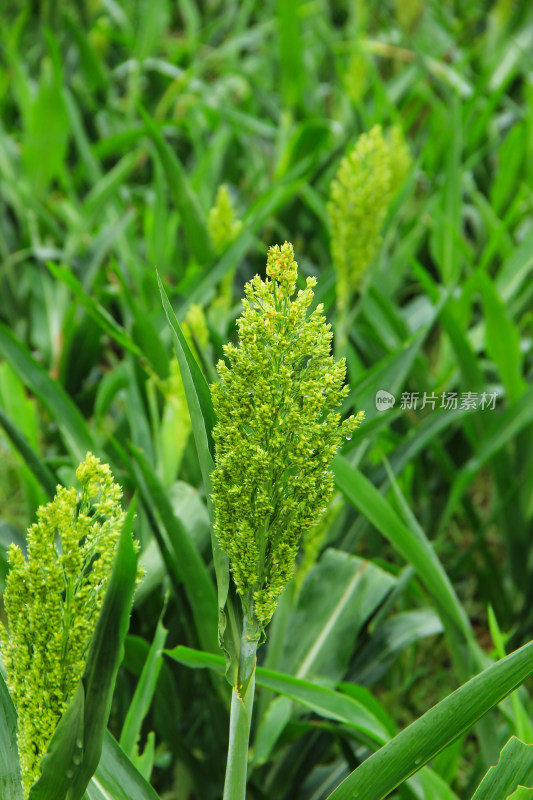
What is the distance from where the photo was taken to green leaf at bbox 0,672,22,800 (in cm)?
60

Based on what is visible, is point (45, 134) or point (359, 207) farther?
point (45, 134)

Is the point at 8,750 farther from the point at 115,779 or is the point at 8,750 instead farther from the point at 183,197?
the point at 183,197

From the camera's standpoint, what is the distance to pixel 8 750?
0.60 meters

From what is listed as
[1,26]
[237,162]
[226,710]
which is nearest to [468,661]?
[226,710]

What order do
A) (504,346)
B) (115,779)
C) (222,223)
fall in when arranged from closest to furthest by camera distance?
(115,779) → (222,223) → (504,346)

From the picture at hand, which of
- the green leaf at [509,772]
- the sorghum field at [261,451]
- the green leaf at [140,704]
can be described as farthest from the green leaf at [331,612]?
the green leaf at [509,772]

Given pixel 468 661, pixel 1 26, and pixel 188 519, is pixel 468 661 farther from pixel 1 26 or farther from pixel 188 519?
pixel 1 26

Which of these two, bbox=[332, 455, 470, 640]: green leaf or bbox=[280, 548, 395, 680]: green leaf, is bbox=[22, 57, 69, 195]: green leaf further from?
bbox=[332, 455, 470, 640]: green leaf

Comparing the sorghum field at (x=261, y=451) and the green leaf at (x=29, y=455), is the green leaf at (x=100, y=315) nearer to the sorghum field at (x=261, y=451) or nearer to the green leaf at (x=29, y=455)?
the sorghum field at (x=261, y=451)

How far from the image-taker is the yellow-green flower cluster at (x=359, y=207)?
1.18m

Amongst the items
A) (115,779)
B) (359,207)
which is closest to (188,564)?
(115,779)

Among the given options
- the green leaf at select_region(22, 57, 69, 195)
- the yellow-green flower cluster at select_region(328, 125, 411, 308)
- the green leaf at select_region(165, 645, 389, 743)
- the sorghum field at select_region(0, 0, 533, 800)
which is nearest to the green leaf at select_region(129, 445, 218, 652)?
the sorghum field at select_region(0, 0, 533, 800)

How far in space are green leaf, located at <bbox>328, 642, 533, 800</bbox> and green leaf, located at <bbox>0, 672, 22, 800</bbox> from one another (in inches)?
9.5

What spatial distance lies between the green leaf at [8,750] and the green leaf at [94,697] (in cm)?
8
